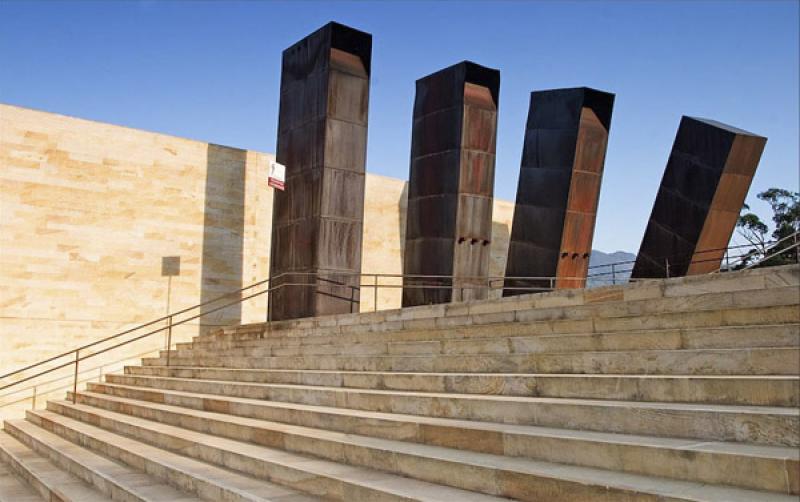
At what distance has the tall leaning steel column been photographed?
1335cm

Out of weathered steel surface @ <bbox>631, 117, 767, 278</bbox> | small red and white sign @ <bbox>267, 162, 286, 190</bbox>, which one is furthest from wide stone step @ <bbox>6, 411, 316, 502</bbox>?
weathered steel surface @ <bbox>631, 117, 767, 278</bbox>

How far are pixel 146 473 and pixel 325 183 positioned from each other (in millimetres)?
7455

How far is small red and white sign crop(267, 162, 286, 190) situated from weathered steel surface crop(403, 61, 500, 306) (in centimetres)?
275

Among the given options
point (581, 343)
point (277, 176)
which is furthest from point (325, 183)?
point (581, 343)

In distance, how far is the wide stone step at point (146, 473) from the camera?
5305 mm

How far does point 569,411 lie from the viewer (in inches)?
179

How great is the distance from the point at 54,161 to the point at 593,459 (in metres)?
13.7

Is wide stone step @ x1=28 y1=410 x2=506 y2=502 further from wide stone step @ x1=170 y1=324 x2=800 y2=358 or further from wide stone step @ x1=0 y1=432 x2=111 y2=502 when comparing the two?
wide stone step @ x1=170 y1=324 x2=800 y2=358

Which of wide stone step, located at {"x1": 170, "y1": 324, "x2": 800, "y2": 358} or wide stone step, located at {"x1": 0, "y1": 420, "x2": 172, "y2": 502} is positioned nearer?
wide stone step, located at {"x1": 170, "y1": 324, "x2": 800, "y2": 358}

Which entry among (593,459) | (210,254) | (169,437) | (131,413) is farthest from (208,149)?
(593,459)

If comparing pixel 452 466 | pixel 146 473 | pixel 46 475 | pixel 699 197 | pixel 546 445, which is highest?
pixel 699 197

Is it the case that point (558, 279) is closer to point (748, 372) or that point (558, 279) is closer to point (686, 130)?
point (686, 130)

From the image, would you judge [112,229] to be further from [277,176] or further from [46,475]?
[46,475]

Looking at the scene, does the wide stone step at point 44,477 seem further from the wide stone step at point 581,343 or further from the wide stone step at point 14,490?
the wide stone step at point 581,343
